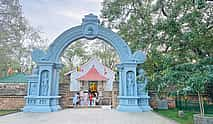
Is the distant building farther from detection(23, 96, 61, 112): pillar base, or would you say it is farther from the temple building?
detection(23, 96, 61, 112): pillar base

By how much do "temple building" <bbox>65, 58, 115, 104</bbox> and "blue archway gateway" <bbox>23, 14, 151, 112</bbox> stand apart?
924 centimetres

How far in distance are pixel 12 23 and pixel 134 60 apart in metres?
14.0

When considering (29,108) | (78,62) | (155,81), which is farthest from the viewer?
(78,62)

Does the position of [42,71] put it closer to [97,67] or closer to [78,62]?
[97,67]

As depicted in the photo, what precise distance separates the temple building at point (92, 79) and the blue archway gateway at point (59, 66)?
9239 mm

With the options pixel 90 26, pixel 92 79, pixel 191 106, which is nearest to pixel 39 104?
pixel 90 26

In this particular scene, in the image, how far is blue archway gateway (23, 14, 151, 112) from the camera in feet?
30.7

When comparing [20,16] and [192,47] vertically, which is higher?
[20,16]

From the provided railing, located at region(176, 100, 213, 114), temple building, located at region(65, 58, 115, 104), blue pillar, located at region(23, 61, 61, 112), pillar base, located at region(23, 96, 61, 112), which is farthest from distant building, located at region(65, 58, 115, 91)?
railing, located at region(176, 100, 213, 114)

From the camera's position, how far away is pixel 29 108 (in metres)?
9.23

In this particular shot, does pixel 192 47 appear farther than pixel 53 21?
No

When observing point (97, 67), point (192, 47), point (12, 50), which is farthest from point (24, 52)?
point (192, 47)

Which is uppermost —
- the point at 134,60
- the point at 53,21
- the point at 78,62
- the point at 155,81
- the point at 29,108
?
the point at 53,21

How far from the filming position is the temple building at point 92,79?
64.0ft
